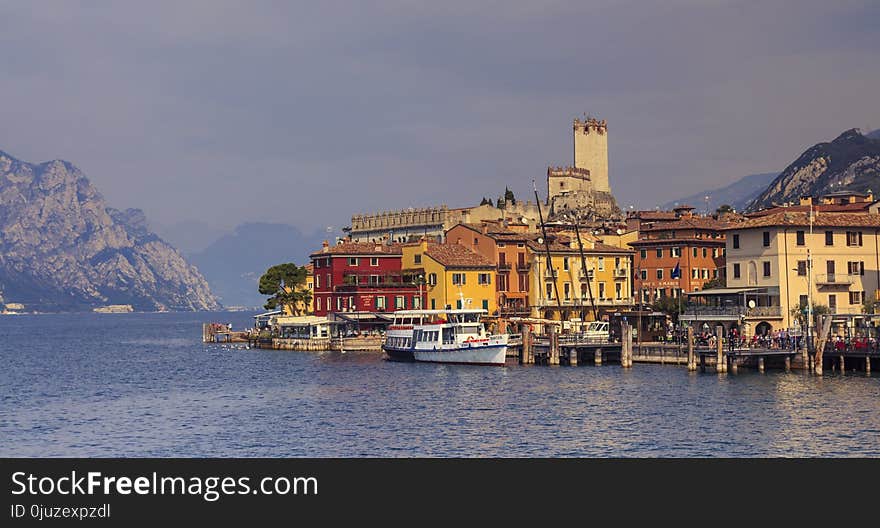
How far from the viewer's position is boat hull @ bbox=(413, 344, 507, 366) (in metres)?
100

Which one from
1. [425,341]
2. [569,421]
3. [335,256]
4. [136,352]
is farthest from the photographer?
[136,352]

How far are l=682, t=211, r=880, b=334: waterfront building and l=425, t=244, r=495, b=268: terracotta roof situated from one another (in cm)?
3260

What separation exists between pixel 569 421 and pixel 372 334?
62.7 metres

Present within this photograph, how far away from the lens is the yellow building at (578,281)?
128 m

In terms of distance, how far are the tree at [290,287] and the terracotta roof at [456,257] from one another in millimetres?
18322

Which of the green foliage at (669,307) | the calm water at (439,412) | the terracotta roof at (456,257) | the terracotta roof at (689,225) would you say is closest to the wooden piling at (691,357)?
the calm water at (439,412)

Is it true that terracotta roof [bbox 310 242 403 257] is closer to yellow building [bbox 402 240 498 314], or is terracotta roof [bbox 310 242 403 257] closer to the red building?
the red building

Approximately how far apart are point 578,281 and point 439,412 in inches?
2516
